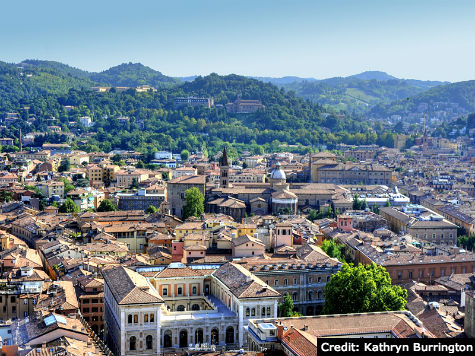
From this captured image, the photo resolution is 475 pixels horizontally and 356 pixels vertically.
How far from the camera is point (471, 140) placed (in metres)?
122

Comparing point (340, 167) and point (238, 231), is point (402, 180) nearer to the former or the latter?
point (340, 167)

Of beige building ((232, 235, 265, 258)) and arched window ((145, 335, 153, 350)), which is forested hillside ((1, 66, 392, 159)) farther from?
arched window ((145, 335, 153, 350))

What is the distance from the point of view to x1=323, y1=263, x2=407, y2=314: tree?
2714 centimetres

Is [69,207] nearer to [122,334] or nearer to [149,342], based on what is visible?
[149,342]

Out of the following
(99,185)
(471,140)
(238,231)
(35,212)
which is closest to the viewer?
(238,231)

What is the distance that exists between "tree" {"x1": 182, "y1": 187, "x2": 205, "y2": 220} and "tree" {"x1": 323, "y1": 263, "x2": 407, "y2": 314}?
78.6 feet

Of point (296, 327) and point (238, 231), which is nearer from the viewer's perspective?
point (296, 327)

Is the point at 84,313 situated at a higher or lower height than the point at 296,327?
lower

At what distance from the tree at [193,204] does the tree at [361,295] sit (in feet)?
78.6

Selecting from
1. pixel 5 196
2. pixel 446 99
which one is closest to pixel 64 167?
pixel 5 196

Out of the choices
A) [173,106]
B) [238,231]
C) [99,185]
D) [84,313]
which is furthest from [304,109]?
[84,313]

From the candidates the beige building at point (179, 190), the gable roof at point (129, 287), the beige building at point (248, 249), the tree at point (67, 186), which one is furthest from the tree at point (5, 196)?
the gable roof at point (129, 287)

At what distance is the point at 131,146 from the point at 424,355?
84141mm

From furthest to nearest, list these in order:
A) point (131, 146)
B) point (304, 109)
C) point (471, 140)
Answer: point (304, 109)
point (471, 140)
point (131, 146)
